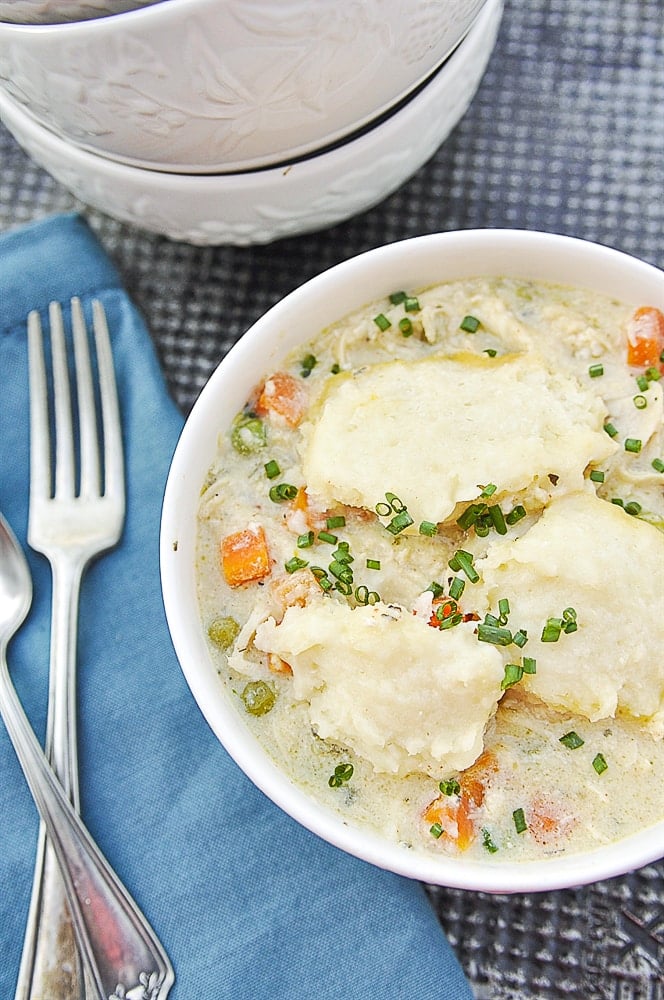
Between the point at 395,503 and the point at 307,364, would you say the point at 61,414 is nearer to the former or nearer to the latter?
the point at 307,364

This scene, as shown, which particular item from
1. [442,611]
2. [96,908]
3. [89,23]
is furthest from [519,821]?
[89,23]

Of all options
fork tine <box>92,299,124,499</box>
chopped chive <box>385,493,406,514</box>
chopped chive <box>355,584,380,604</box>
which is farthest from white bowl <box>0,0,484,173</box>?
chopped chive <box>355,584,380,604</box>

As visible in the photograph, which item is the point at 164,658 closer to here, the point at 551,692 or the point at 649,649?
the point at 551,692

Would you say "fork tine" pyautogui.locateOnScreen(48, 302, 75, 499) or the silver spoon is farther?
"fork tine" pyautogui.locateOnScreen(48, 302, 75, 499)

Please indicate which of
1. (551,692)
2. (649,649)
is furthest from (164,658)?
(649,649)

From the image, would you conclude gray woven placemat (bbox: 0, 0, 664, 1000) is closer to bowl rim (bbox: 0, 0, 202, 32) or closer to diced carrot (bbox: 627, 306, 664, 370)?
diced carrot (bbox: 627, 306, 664, 370)
